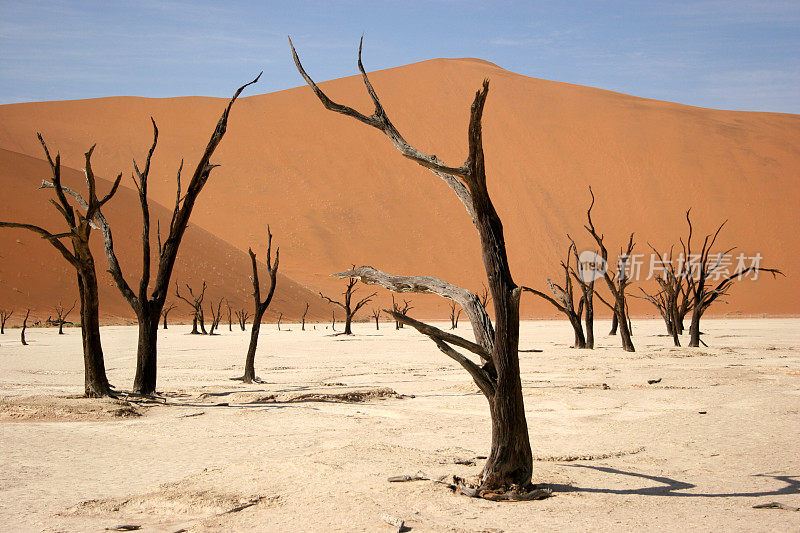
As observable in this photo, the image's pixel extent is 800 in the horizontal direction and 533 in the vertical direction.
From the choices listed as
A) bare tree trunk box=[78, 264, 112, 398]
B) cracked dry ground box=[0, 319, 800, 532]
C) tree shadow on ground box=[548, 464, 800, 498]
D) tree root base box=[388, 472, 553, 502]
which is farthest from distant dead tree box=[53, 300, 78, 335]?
tree shadow on ground box=[548, 464, 800, 498]

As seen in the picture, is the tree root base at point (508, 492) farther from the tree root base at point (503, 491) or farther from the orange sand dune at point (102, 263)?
the orange sand dune at point (102, 263)

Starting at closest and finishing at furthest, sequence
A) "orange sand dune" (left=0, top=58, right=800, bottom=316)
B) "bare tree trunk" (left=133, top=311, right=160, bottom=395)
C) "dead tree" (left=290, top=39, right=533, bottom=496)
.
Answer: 1. "dead tree" (left=290, top=39, right=533, bottom=496)
2. "bare tree trunk" (left=133, top=311, right=160, bottom=395)
3. "orange sand dune" (left=0, top=58, right=800, bottom=316)

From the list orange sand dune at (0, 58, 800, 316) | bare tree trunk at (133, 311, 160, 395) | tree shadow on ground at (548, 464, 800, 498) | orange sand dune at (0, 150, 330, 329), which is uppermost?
orange sand dune at (0, 58, 800, 316)

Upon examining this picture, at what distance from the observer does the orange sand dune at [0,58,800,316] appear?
57.5m

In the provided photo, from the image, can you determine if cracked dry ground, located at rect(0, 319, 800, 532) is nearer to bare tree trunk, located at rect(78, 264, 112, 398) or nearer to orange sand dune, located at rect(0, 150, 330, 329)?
bare tree trunk, located at rect(78, 264, 112, 398)

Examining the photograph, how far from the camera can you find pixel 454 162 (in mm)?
65375

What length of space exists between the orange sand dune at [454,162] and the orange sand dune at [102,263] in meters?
2.61

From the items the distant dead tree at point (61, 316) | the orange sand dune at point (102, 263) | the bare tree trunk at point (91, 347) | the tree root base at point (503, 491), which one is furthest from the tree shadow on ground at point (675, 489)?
the orange sand dune at point (102, 263)

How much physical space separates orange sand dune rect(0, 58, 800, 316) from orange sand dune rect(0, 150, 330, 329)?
2.61 meters

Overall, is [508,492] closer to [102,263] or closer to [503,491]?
[503,491]

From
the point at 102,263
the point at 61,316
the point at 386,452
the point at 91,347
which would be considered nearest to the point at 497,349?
the point at 386,452

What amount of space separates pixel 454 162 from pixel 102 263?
33854mm

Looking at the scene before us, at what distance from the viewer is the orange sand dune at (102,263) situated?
38.7m

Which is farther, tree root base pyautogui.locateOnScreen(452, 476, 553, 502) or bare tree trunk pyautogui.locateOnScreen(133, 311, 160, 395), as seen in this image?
bare tree trunk pyautogui.locateOnScreen(133, 311, 160, 395)
